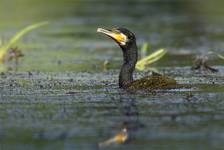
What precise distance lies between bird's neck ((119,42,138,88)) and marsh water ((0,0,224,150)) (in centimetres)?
19

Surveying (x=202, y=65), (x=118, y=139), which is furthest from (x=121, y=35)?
(x=118, y=139)

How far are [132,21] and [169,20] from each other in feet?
4.56

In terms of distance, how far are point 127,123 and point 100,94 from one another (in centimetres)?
260

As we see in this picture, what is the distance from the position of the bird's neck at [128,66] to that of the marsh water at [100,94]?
0.19m

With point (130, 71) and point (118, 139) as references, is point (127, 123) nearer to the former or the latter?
point (118, 139)

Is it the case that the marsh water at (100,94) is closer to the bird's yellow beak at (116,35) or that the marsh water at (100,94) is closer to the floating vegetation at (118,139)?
the floating vegetation at (118,139)

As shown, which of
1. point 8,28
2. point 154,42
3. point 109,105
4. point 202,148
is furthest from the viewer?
point 8,28

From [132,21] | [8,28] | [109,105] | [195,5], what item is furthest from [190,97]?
[195,5]

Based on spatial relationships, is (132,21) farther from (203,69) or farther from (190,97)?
(190,97)

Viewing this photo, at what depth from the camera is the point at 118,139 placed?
1002 cm

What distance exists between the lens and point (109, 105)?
40.5 feet

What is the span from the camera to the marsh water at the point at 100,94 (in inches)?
403

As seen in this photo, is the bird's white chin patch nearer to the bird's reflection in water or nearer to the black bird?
the black bird

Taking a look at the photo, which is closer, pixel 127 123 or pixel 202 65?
pixel 127 123
